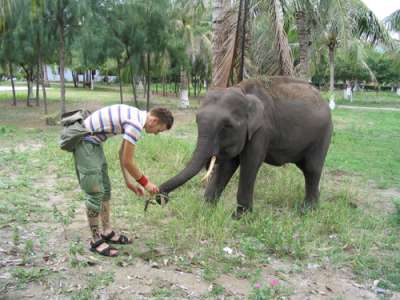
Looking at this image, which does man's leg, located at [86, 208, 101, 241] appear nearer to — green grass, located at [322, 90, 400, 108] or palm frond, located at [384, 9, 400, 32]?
palm frond, located at [384, 9, 400, 32]

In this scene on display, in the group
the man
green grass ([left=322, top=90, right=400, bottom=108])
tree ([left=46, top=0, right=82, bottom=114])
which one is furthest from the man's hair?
green grass ([left=322, top=90, right=400, bottom=108])

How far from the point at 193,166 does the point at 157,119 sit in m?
0.97

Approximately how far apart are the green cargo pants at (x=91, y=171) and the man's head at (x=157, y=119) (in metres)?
0.55

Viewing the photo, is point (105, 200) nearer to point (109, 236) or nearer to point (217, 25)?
point (109, 236)

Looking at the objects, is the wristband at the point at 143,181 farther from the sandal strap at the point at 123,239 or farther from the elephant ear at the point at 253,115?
the elephant ear at the point at 253,115

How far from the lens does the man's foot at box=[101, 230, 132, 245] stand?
4852mm

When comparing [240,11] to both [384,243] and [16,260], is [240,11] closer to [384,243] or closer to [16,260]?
[384,243]

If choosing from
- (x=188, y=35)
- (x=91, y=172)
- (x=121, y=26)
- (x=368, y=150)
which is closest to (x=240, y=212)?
(x=91, y=172)

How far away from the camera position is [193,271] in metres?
4.35

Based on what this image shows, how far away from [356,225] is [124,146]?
3341 millimetres

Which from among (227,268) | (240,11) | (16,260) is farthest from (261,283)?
(240,11)

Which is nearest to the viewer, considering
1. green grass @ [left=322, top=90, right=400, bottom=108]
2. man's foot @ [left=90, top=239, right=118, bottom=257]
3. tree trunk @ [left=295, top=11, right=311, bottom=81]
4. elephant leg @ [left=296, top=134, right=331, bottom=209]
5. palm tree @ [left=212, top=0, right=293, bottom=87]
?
man's foot @ [left=90, top=239, right=118, bottom=257]

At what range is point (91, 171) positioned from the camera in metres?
4.28

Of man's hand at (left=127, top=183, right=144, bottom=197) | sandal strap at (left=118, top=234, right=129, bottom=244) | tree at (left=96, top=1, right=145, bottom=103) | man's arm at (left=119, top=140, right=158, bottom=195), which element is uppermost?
tree at (left=96, top=1, right=145, bottom=103)
